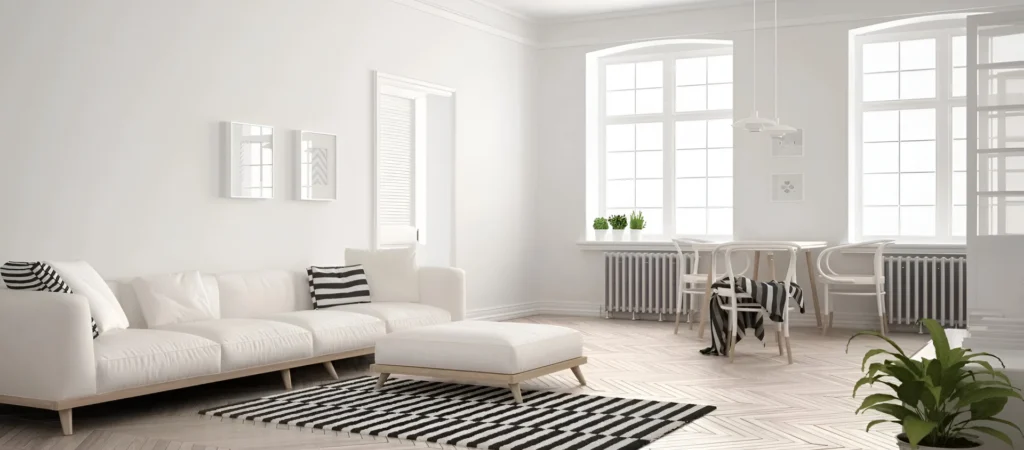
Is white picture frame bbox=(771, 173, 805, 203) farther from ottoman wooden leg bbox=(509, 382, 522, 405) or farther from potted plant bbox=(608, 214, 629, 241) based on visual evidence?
ottoman wooden leg bbox=(509, 382, 522, 405)

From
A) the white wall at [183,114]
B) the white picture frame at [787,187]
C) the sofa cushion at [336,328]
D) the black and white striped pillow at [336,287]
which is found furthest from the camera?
the white picture frame at [787,187]

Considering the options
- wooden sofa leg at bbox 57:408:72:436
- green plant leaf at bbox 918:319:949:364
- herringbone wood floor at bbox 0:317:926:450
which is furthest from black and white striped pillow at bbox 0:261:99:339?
green plant leaf at bbox 918:319:949:364

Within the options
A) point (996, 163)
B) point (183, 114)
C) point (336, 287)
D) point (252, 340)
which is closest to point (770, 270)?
point (336, 287)

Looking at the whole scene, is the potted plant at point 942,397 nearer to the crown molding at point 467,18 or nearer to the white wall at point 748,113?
the white wall at point 748,113

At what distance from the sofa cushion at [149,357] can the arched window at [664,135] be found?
5504 mm

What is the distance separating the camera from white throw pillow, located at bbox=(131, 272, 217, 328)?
532 centimetres

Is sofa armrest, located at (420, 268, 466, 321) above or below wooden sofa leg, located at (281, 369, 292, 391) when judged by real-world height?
above

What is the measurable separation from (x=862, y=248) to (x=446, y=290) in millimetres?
3648

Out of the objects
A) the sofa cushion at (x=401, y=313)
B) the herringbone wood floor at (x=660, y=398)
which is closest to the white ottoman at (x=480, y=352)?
the herringbone wood floor at (x=660, y=398)

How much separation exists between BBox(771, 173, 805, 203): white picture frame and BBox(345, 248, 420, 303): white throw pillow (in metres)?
3.63

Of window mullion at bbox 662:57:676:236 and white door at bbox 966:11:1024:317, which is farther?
window mullion at bbox 662:57:676:236

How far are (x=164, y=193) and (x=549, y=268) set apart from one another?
4.80 metres

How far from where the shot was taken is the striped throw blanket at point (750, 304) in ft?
20.7

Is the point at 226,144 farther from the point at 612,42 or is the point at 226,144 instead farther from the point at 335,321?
the point at 612,42
